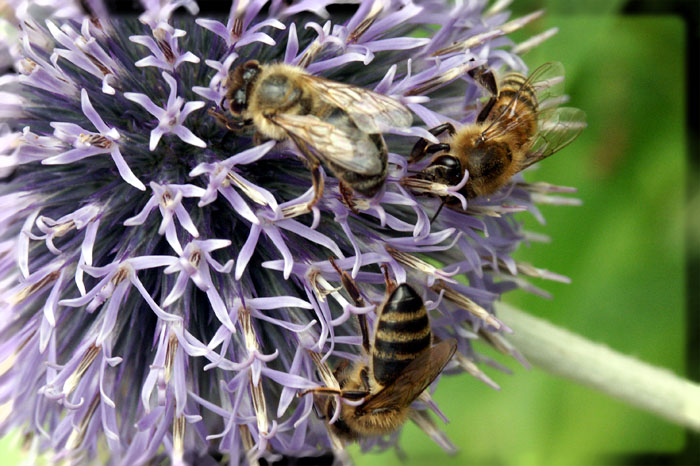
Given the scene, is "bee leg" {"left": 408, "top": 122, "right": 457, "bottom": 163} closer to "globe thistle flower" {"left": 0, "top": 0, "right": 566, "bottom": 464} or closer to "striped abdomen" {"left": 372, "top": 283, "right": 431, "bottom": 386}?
"globe thistle flower" {"left": 0, "top": 0, "right": 566, "bottom": 464}

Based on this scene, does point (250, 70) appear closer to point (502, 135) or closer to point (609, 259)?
point (502, 135)

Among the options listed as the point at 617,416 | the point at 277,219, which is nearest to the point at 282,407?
the point at 277,219

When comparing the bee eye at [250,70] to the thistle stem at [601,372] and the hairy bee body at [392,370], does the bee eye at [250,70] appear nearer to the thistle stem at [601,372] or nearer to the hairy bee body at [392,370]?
the hairy bee body at [392,370]

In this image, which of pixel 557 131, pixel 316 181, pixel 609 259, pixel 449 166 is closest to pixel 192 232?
pixel 316 181

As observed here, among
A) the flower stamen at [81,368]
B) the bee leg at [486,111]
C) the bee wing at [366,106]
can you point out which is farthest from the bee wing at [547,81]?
the flower stamen at [81,368]

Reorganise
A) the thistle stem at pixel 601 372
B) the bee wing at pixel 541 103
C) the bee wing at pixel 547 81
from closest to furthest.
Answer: the bee wing at pixel 541 103
the bee wing at pixel 547 81
the thistle stem at pixel 601 372

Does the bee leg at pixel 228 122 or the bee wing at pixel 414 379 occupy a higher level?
the bee leg at pixel 228 122
